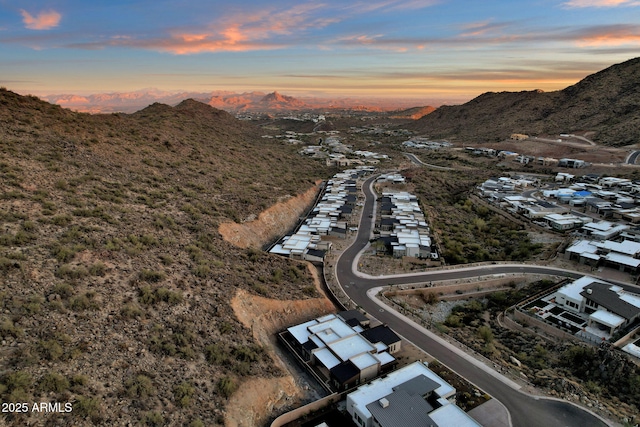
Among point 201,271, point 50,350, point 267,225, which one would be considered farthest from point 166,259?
point 267,225

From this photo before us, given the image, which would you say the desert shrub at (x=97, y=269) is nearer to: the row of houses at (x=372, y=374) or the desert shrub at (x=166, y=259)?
the desert shrub at (x=166, y=259)

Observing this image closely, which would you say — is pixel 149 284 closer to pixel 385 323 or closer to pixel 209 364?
pixel 209 364

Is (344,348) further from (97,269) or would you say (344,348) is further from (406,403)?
(97,269)

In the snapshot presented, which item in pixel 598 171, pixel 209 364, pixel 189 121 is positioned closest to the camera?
pixel 209 364

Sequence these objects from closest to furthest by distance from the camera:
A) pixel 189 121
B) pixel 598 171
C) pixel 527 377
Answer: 1. pixel 527 377
2. pixel 598 171
3. pixel 189 121

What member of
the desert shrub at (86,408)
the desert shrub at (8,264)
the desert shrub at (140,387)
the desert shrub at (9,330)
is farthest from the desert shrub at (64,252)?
the desert shrub at (86,408)

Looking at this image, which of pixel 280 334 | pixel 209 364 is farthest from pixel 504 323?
pixel 209 364
